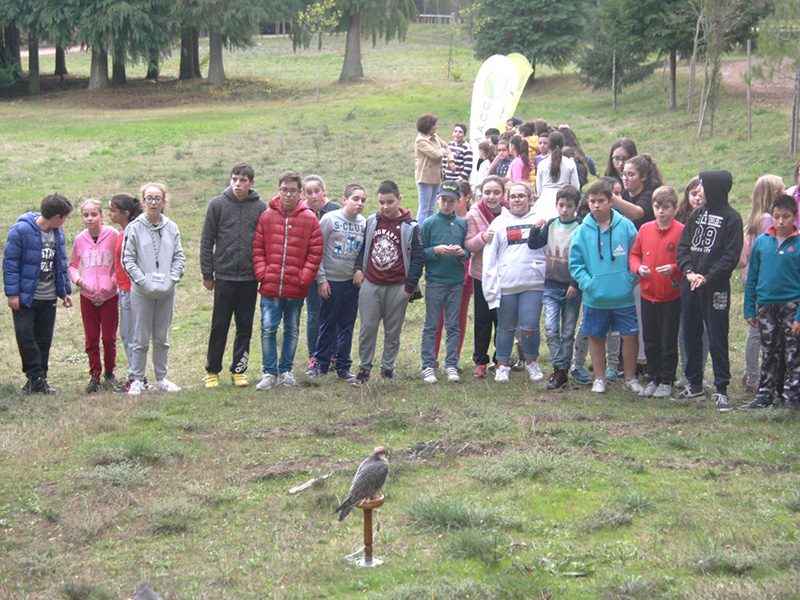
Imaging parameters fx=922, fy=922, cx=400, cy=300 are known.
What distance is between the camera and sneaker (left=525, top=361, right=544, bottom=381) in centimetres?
965

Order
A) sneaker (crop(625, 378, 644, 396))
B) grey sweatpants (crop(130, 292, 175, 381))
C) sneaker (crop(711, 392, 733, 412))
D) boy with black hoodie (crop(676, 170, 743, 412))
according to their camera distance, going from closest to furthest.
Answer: sneaker (crop(711, 392, 733, 412))
boy with black hoodie (crop(676, 170, 743, 412))
sneaker (crop(625, 378, 644, 396))
grey sweatpants (crop(130, 292, 175, 381))

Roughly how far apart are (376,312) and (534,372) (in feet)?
5.84

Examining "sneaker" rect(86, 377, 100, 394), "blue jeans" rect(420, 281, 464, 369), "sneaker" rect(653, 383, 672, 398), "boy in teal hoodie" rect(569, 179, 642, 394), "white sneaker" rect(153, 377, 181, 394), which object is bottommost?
"sneaker" rect(86, 377, 100, 394)

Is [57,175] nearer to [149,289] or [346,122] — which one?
[346,122]

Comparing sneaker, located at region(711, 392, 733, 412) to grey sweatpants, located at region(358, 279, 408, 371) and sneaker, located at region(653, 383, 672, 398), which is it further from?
grey sweatpants, located at region(358, 279, 408, 371)

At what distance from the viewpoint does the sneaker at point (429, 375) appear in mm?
9656

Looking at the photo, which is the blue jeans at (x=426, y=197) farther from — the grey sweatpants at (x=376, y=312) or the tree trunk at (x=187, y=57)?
the tree trunk at (x=187, y=57)

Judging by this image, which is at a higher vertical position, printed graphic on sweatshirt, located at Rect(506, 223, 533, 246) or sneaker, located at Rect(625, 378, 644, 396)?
printed graphic on sweatshirt, located at Rect(506, 223, 533, 246)

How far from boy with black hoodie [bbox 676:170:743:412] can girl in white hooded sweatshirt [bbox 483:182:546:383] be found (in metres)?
1.55

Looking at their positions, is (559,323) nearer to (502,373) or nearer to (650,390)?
(502,373)

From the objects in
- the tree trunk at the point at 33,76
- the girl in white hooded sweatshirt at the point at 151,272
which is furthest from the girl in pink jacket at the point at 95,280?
the tree trunk at the point at 33,76

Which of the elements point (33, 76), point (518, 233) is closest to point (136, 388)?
point (518, 233)

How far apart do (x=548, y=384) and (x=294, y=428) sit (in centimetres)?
279

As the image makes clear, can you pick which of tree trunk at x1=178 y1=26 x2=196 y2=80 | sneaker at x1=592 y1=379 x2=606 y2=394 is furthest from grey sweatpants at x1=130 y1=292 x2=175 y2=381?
tree trunk at x1=178 y1=26 x2=196 y2=80
